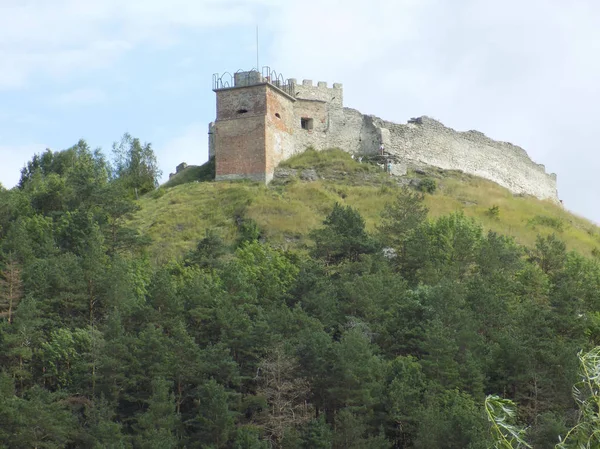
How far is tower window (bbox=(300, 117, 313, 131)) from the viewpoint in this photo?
47531 millimetres

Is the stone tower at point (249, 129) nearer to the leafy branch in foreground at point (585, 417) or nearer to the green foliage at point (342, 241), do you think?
the green foliage at point (342, 241)

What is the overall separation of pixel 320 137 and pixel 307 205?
6564mm

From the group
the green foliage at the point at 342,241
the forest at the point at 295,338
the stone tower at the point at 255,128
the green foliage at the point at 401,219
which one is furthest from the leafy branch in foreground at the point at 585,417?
the stone tower at the point at 255,128

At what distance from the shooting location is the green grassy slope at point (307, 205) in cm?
4038

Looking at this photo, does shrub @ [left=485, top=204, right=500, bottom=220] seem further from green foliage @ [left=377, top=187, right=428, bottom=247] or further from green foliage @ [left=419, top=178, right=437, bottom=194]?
green foliage @ [left=377, top=187, right=428, bottom=247]

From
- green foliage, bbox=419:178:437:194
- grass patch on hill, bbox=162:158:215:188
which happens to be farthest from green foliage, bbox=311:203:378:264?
grass patch on hill, bbox=162:158:215:188

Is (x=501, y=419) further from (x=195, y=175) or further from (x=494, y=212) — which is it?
(x=195, y=175)

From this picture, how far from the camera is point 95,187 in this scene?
42531 millimetres

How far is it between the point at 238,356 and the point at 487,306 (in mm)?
7779

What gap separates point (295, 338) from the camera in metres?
29.1

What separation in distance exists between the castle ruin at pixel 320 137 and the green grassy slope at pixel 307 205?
86 centimetres

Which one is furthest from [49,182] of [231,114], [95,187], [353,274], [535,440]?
[535,440]

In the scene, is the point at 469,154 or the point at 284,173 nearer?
the point at 284,173

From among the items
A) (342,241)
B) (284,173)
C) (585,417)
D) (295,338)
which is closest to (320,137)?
(284,173)
